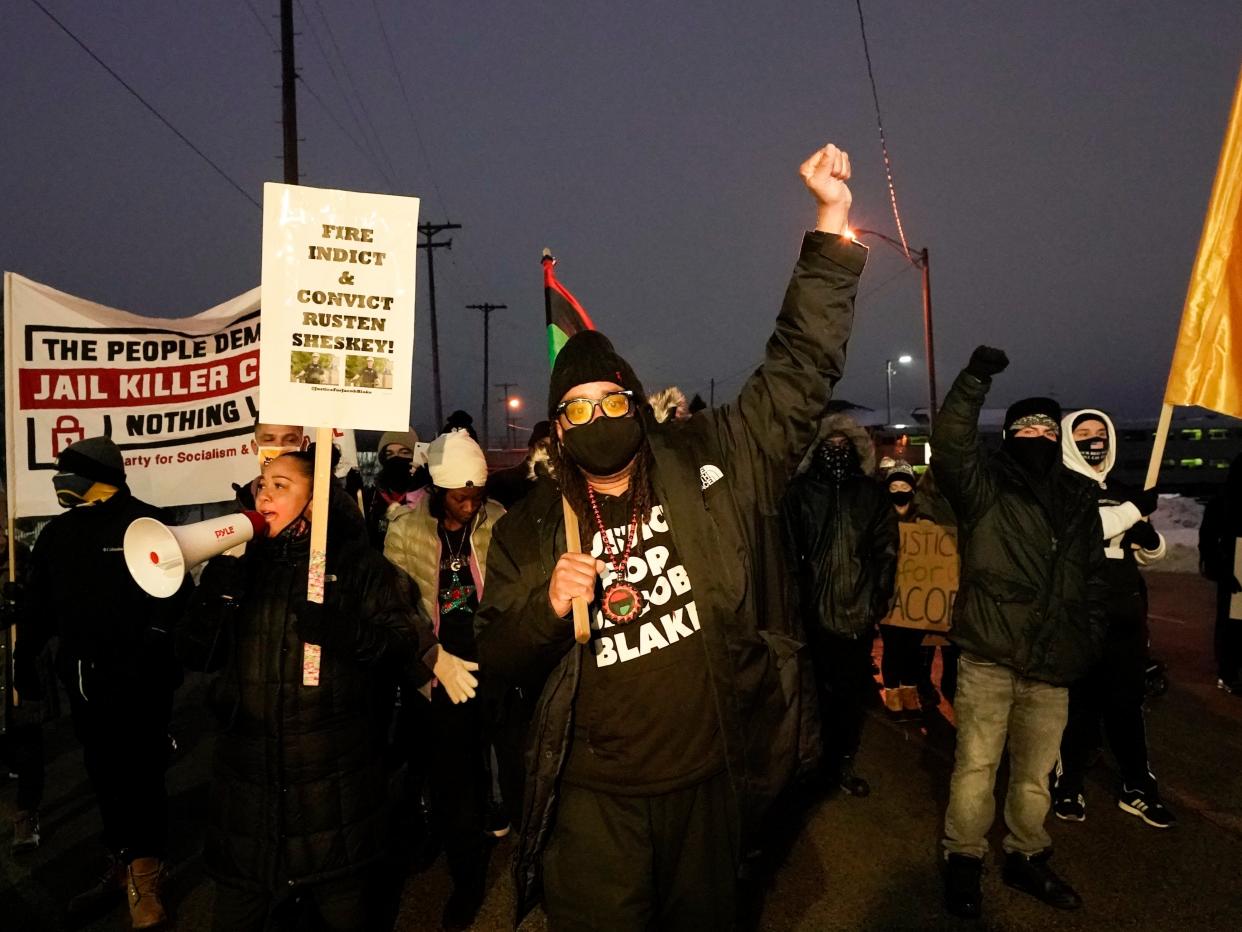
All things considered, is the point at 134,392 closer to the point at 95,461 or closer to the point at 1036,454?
the point at 95,461

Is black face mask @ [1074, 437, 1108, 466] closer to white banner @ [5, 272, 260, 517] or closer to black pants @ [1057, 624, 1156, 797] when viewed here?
black pants @ [1057, 624, 1156, 797]

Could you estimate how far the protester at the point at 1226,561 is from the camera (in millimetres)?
6750

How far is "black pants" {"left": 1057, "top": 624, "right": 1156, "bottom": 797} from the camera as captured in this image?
4656mm

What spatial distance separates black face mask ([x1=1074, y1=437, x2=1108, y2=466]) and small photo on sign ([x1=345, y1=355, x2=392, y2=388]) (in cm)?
346

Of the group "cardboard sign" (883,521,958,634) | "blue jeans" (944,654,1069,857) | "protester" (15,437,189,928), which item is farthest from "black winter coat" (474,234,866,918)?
"cardboard sign" (883,521,958,634)

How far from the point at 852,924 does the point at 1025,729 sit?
3.82 ft

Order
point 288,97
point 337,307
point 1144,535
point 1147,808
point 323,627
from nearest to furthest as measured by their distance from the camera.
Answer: point 323,627 → point 337,307 → point 1144,535 → point 1147,808 → point 288,97

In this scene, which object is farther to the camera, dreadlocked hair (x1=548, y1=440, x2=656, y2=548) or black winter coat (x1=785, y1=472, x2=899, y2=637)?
black winter coat (x1=785, y1=472, x2=899, y2=637)

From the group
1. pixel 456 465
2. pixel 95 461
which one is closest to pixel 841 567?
pixel 456 465

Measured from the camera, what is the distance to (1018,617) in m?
3.66

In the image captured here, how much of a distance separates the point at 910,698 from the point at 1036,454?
355cm

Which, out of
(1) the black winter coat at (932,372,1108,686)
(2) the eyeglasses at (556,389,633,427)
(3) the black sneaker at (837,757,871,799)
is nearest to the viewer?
(2) the eyeglasses at (556,389,633,427)

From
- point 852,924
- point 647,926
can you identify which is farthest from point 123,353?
point 852,924

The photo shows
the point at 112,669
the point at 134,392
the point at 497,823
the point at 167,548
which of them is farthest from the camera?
the point at 134,392
